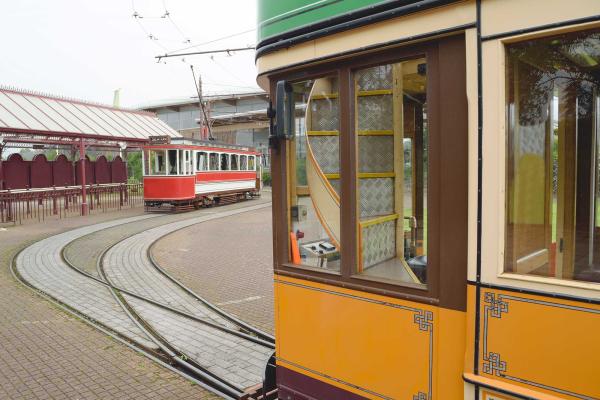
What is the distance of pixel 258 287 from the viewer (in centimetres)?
752

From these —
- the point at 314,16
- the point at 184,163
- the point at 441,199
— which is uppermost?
the point at 314,16

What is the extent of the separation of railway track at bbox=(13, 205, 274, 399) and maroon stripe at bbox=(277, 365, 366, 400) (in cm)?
61

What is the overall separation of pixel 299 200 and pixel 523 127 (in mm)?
1390

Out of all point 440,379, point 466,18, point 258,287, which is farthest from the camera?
point 258,287

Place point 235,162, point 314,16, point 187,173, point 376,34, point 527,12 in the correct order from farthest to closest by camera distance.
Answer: point 235,162, point 187,173, point 314,16, point 376,34, point 527,12

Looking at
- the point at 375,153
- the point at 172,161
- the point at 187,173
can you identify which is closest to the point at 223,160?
the point at 187,173

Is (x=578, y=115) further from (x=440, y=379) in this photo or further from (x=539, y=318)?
(x=440, y=379)

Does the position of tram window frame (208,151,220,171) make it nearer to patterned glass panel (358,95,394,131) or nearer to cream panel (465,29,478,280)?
patterned glass panel (358,95,394,131)

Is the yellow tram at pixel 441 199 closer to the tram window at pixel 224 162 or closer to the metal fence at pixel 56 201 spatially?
the metal fence at pixel 56 201

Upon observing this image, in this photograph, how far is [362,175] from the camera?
2.71 m

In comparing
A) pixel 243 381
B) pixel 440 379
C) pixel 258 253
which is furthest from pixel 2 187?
pixel 440 379

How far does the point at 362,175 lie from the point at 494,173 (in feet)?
2.72

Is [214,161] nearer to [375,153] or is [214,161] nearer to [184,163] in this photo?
[184,163]

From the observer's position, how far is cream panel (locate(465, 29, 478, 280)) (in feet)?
6.75
